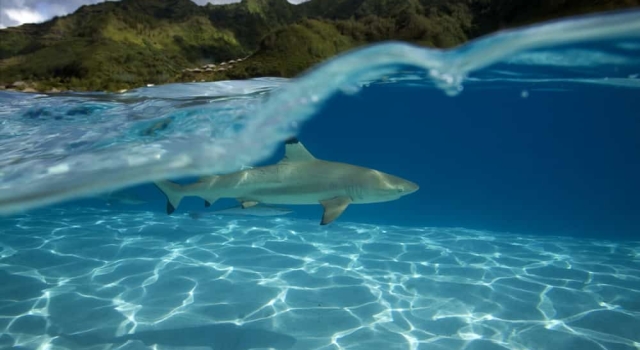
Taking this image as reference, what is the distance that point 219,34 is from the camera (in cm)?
1560

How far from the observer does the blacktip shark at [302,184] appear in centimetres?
737

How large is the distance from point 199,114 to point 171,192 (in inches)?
161

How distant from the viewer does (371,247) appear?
12.0m

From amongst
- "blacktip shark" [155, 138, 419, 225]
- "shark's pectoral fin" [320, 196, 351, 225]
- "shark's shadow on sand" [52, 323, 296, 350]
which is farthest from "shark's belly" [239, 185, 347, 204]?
"shark's shadow on sand" [52, 323, 296, 350]

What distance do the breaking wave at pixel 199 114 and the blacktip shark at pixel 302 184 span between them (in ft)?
7.69

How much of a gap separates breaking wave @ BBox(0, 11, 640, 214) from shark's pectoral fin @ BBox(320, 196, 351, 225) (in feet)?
10.1

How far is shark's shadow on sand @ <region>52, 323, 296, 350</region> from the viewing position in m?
5.81

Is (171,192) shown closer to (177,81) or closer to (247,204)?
(247,204)

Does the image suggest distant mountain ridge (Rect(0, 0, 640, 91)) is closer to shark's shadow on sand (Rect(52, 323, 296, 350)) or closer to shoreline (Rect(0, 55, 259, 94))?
shoreline (Rect(0, 55, 259, 94))

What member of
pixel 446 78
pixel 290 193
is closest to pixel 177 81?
pixel 290 193

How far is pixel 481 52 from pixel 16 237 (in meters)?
15.1

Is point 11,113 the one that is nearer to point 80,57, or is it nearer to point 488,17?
point 80,57

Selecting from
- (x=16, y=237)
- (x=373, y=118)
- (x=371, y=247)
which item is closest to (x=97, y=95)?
(x=16, y=237)

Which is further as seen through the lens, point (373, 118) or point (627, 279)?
point (373, 118)
